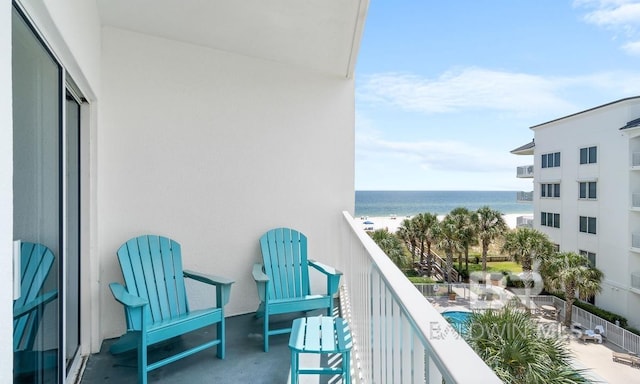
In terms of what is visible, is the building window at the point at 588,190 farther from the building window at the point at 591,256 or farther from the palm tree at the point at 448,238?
the palm tree at the point at 448,238

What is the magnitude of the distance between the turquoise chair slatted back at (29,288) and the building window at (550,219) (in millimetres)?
19297

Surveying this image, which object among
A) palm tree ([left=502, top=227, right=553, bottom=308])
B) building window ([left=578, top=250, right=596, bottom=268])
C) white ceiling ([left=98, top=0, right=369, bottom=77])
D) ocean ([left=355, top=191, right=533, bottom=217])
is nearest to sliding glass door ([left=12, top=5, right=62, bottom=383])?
white ceiling ([left=98, top=0, right=369, bottom=77])

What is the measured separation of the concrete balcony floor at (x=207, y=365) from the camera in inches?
95.0

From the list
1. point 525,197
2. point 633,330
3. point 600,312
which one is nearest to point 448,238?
point 600,312

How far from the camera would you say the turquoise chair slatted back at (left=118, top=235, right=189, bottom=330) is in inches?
105

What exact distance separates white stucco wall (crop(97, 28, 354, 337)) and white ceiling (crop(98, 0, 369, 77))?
0.50 feet

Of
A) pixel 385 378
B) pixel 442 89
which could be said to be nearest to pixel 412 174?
pixel 442 89

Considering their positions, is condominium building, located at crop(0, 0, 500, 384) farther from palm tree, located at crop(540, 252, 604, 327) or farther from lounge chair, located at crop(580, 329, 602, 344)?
palm tree, located at crop(540, 252, 604, 327)

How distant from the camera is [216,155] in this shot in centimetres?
349

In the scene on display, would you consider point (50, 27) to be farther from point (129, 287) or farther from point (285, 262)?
point (285, 262)

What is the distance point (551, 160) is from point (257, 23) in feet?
57.6

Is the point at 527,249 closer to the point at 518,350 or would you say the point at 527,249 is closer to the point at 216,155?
the point at 518,350
